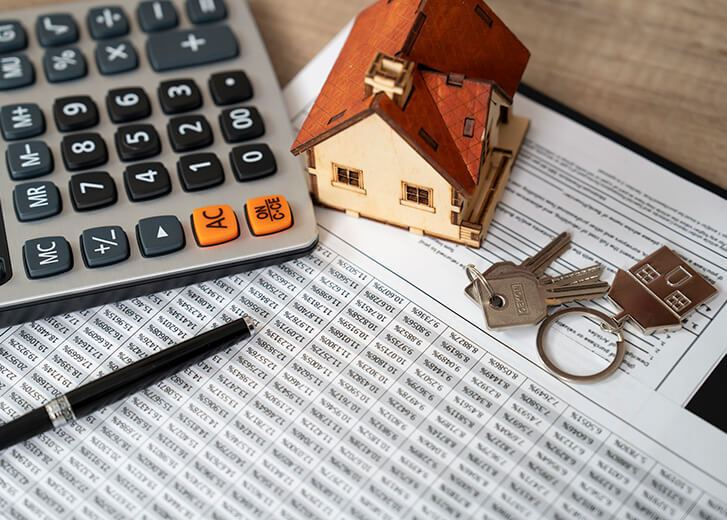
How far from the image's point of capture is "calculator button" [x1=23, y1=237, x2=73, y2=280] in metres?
0.49

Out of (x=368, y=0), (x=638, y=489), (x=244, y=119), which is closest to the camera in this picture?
(x=638, y=489)

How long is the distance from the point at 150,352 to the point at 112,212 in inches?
3.7

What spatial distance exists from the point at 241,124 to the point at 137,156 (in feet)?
0.23

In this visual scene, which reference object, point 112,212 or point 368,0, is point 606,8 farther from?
point 112,212

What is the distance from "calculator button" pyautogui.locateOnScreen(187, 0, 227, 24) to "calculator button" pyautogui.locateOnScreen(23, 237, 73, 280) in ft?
0.71

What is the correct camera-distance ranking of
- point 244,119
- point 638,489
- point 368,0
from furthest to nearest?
point 368,0, point 244,119, point 638,489

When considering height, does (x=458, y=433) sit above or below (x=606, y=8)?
below

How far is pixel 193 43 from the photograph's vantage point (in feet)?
1.98

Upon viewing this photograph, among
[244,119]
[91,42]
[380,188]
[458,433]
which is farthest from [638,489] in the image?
[91,42]

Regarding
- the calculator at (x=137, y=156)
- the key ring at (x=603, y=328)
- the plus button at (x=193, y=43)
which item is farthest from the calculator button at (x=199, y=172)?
the key ring at (x=603, y=328)

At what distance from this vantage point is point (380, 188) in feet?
1.69

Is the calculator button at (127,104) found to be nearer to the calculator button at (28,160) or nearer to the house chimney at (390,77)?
the calculator button at (28,160)

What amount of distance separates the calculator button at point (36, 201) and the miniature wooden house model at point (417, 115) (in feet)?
0.50

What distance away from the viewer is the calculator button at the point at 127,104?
1.83ft
